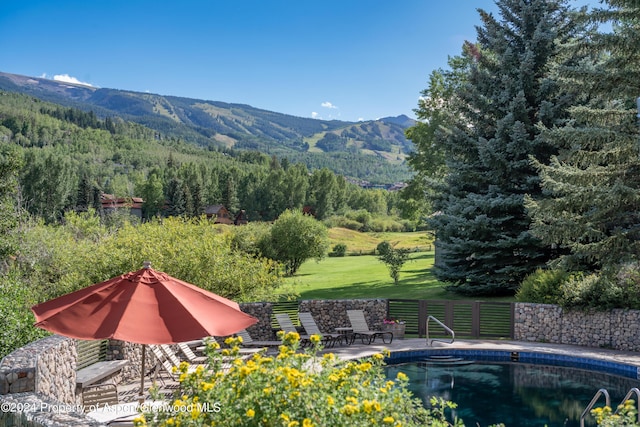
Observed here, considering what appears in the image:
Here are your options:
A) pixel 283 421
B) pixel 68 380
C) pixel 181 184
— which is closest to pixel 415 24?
pixel 68 380

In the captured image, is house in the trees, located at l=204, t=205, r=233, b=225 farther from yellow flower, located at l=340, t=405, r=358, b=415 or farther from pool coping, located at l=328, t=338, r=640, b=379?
yellow flower, located at l=340, t=405, r=358, b=415

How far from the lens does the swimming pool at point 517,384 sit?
11328 mm

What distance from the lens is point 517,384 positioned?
13438 mm

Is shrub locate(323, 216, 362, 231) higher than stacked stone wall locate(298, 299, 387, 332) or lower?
lower

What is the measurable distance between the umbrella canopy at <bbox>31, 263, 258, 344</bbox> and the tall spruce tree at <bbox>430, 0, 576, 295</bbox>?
1454 centimetres

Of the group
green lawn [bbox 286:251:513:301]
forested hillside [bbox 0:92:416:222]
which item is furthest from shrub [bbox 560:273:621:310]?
forested hillside [bbox 0:92:416:222]

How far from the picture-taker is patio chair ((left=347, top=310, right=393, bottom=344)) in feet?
54.5

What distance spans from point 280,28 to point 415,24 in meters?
52.0

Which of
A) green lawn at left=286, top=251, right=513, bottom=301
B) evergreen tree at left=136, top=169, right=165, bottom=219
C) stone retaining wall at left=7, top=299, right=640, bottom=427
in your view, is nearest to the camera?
stone retaining wall at left=7, top=299, right=640, bottom=427

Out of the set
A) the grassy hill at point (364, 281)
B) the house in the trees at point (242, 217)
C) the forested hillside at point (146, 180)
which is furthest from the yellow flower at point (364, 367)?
the house in the trees at point (242, 217)

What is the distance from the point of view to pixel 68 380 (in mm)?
8867

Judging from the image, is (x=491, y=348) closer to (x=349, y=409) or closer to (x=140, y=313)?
(x=140, y=313)

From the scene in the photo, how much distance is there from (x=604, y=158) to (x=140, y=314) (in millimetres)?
13433

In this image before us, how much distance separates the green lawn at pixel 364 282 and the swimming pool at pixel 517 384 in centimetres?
547
